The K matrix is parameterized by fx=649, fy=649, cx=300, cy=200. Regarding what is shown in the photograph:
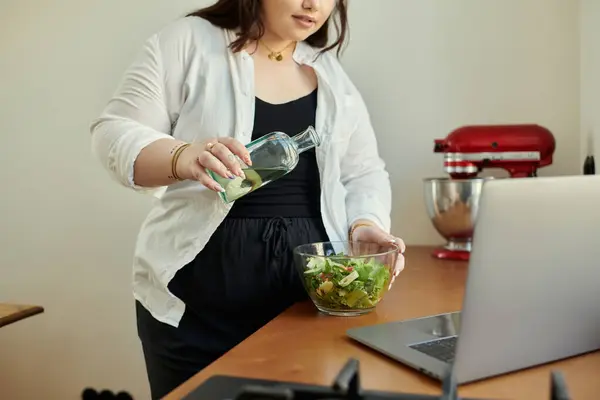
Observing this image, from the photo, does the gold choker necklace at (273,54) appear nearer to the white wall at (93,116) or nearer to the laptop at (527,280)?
the white wall at (93,116)

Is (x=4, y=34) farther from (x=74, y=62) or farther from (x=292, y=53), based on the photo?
(x=292, y=53)

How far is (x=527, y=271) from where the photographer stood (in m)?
0.69

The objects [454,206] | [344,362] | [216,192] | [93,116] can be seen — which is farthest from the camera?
[93,116]

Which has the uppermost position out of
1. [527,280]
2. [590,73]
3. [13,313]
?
[590,73]

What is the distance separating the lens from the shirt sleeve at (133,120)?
1056mm

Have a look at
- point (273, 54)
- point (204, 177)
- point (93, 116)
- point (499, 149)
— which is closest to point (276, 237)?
point (204, 177)

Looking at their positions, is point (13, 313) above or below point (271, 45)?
below

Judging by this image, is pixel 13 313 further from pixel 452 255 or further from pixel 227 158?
pixel 452 255

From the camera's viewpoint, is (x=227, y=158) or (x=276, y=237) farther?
(x=276, y=237)

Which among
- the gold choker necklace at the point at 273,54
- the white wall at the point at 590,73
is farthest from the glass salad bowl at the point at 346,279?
the white wall at the point at 590,73

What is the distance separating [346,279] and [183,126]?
42 centimetres

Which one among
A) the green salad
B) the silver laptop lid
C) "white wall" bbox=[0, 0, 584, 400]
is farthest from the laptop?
"white wall" bbox=[0, 0, 584, 400]

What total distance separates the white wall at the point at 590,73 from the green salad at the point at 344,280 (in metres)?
0.69

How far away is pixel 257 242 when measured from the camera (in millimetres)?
1141
